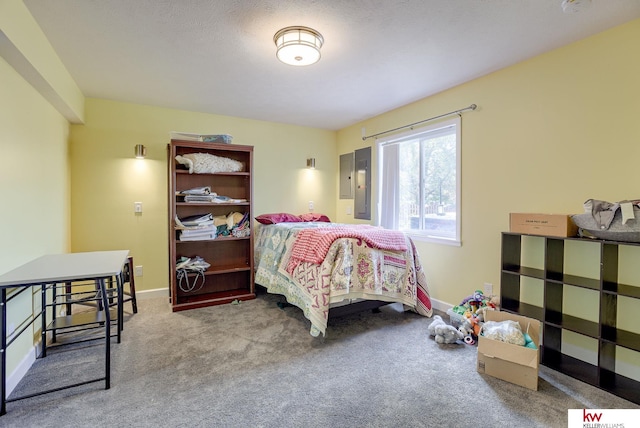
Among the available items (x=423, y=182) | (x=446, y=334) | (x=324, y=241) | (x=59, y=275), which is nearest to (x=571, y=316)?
(x=446, y=334)

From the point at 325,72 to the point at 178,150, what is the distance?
6.63ft

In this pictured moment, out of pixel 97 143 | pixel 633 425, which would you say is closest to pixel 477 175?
pixel 633 425

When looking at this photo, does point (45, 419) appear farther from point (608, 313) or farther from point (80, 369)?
point (608, 313)

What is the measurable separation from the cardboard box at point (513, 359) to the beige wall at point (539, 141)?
28.2 inches

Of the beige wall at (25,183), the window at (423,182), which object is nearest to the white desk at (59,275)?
the beige wall at (25,183)

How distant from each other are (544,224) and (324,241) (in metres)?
1.69

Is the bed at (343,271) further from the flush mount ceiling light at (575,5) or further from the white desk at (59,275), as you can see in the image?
the flush mount ceiling light at (575,5)

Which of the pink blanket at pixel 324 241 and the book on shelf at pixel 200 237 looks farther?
the book on shelf at pixel 200 237

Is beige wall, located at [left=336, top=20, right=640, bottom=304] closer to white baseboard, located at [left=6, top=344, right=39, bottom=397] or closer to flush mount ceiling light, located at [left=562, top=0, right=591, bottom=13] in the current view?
flush mount ceiling light, located at [left=562, top=0, right=591, bottom=13]

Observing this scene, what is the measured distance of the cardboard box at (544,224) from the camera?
2.10m

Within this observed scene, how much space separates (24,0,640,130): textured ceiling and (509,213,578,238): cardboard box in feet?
4.27

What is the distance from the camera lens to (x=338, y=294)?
8.51 ft

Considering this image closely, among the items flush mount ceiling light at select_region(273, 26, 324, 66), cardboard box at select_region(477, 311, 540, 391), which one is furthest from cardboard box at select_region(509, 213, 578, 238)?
flush mount ceiling light at select_region(273, 26, 324, 66)

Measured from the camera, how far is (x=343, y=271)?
8.61ft
